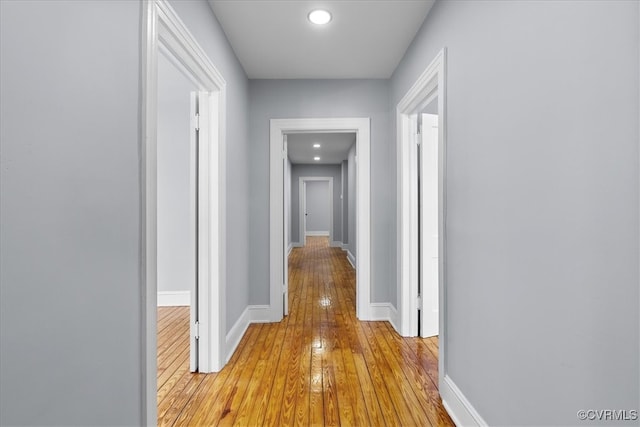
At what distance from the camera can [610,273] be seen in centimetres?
85

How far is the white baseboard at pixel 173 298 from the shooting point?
379 centimetres

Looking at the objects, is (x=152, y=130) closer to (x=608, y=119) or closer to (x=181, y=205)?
(x=608, y=119)

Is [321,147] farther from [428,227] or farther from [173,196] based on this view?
[428,227]

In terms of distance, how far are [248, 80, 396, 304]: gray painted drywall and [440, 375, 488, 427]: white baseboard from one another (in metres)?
1.45

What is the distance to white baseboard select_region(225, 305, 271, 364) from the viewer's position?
8.14 feet

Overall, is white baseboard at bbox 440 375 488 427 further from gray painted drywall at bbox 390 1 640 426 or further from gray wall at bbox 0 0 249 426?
gray wall at bbox 0 0 249 426

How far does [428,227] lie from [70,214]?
253 cm

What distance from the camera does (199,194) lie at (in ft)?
7.32

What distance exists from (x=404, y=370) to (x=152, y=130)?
211 centimetres

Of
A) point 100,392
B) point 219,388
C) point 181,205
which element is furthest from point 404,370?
point 181,205

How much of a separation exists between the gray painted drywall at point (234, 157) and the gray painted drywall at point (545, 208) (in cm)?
148

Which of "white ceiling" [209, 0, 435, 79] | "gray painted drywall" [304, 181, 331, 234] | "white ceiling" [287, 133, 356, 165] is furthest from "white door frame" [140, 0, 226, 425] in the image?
"gray painted drywall" [304, 181, 331, 234]

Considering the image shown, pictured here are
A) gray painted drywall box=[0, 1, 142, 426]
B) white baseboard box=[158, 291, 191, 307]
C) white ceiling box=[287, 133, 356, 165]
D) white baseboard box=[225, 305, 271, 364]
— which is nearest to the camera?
gray painted drywall box=[0, 1, 142, 426]

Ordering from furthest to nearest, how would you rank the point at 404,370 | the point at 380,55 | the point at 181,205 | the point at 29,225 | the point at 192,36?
the point at 181,205 < the point at 380,55 < the point at 404,370 < the point at 192,36 < the point at 29,225
